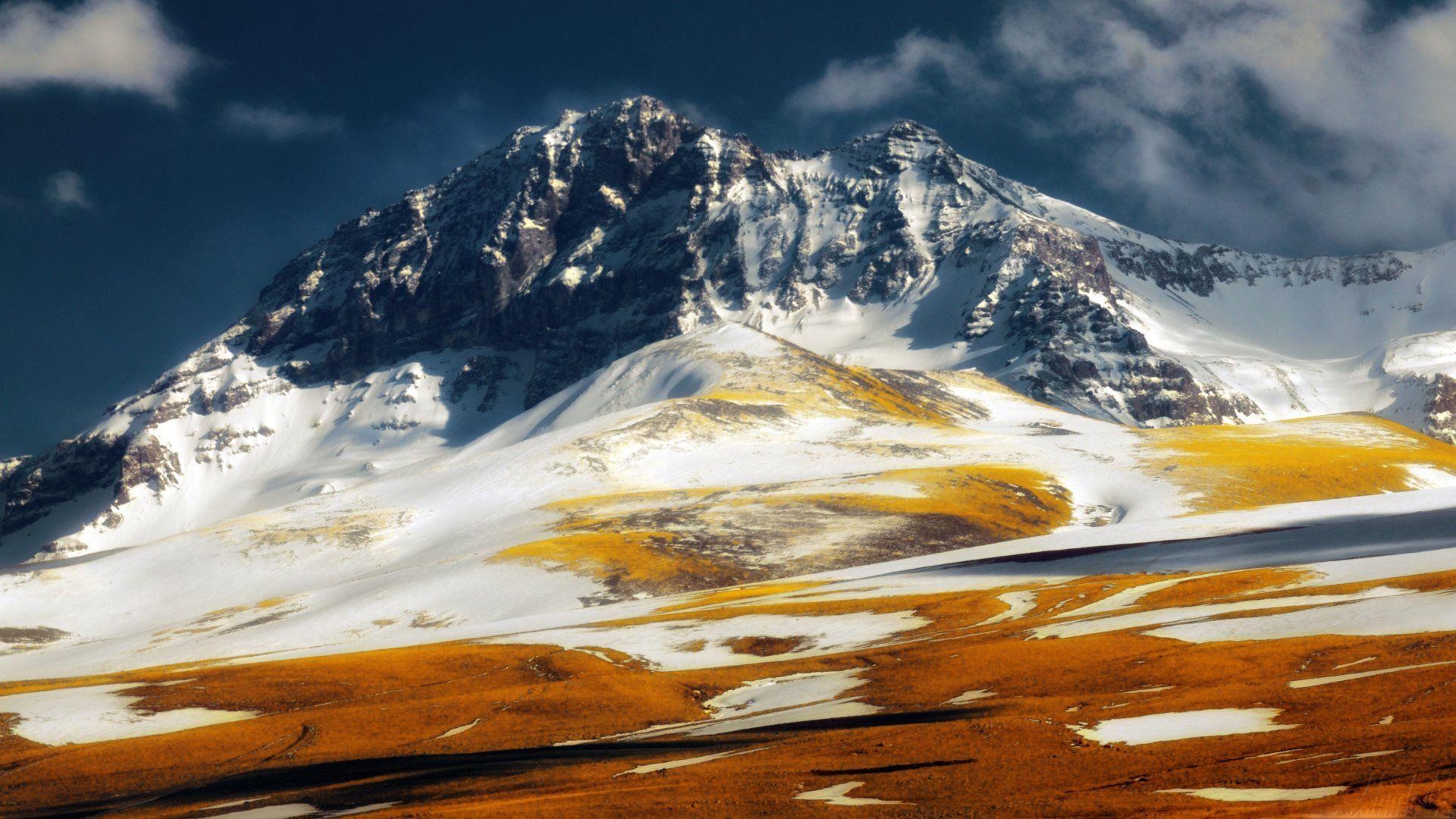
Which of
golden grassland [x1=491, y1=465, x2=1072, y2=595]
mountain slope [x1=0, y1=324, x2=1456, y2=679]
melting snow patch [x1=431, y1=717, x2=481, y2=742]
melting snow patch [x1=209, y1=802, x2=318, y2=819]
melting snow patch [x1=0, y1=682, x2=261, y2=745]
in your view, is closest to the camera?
melting snow patch [x1=209, y1=802, x2=318, y2=819]

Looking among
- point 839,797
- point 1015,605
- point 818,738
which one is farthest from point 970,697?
point 1015,605

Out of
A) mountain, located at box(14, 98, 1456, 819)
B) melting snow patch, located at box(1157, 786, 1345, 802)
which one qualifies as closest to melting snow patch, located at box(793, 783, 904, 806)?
mountain, located at box(14, 98, 1456, 819)

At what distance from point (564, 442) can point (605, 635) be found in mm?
90582

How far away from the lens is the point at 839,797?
2384 centimetres

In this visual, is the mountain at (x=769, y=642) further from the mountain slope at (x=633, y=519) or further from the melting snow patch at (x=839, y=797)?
the mountain slope at (x=633, y=519)

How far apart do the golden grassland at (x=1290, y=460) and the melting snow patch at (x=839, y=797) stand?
10236 centimetres

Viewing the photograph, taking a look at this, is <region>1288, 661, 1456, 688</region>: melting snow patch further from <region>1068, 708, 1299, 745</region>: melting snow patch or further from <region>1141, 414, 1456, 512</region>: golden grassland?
<region>1141, 414, 1456, 512</region>: golden grassland

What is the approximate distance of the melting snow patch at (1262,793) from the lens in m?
19.1

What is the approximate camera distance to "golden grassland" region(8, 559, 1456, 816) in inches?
885

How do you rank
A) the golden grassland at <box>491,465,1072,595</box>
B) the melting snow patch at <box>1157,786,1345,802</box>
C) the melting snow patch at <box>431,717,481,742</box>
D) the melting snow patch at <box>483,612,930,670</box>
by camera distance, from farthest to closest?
the golden grassland at <box>491,465,1072,595</box>, the melting snow patch at <box>483,612,930,670</box>, the melting snow patch at <box>431,717,481,742</box>, the melting snow patch at <box>1157,786,1345,802</box>

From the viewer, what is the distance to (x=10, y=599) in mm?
115438

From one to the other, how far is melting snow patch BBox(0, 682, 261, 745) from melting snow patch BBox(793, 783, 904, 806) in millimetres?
31519

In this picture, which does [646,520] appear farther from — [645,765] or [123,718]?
[645,765]

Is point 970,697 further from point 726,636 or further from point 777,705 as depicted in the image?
point 726,636
